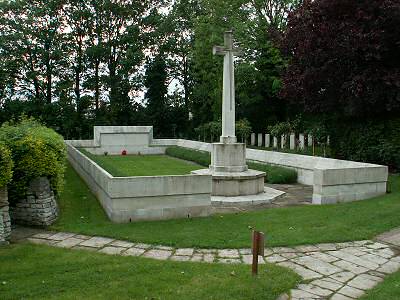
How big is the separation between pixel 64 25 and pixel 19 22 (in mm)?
3969

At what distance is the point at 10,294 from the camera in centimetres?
464

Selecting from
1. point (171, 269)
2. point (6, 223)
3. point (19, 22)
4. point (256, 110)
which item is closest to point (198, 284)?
point (171, 269)

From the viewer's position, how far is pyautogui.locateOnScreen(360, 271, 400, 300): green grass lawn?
185 inches

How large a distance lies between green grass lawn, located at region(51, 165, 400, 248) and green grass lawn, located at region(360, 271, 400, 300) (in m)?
1.71

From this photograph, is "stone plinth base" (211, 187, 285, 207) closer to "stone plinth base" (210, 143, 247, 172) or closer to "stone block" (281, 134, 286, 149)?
"stone plinth base" (210, 143, 247, 172)

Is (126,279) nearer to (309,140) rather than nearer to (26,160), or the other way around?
(26,160)

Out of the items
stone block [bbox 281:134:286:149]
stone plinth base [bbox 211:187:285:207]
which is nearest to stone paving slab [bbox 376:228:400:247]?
stone plinth base [bbox 211:187:285:207]

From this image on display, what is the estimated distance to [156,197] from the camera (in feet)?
27.1

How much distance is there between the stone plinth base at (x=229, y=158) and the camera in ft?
37.7

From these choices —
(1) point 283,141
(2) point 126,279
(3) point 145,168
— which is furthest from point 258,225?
(1) point 283,141

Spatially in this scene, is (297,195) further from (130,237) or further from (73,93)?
(73,93)

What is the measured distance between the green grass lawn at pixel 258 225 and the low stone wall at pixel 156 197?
0.24 m

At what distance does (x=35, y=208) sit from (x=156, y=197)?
7.83ft

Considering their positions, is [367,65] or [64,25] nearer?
[367,65]
